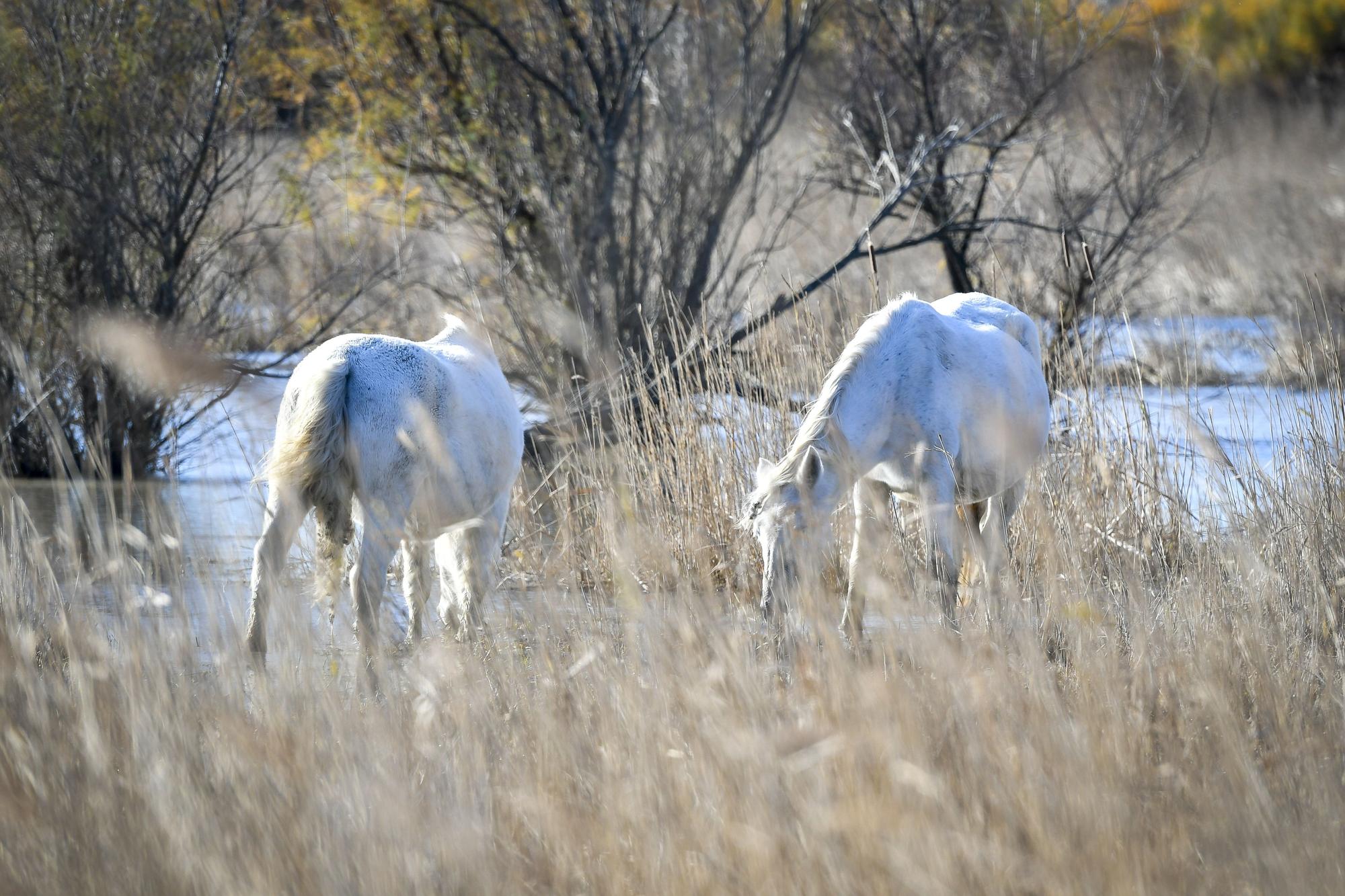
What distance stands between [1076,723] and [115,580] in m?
2.24

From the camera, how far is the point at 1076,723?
2600 mm

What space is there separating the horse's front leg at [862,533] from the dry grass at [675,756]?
27.7 inches

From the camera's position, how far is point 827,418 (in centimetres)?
395

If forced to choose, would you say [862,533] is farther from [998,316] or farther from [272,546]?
[272,546]

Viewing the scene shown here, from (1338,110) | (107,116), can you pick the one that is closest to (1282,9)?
(1338,110)

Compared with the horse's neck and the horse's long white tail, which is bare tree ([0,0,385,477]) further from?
the horse's neck

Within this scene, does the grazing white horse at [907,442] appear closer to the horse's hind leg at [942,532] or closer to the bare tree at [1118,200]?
the horse's hind leg at [942,532]

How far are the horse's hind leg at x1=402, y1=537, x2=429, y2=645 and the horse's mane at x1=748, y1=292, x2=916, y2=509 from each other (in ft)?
4.64

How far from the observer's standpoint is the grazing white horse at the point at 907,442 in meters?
3.73

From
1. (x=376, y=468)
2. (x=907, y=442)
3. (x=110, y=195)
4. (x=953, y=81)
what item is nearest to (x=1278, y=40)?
(x=953, y=81)

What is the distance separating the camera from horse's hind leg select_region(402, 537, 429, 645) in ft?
15.1

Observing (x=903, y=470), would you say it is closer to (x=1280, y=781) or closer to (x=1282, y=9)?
(x=1280, y=781)

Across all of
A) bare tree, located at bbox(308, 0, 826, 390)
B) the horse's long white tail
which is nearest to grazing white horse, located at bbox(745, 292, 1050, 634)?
the horse's long white tail

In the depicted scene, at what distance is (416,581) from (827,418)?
1.75m
